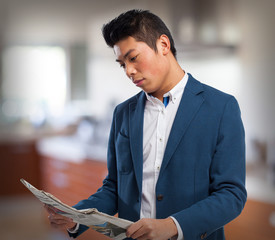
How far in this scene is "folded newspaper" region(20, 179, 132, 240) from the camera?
36.2 inches

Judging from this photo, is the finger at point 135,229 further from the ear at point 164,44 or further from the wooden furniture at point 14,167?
the wooden furniture at point 14,167

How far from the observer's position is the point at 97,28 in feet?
16.1

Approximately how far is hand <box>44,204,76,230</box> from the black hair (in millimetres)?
491

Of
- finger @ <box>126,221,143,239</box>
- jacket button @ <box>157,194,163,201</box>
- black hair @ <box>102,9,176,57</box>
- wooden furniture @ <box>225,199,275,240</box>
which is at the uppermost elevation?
black hair @ <box>102,9,176,57</box>

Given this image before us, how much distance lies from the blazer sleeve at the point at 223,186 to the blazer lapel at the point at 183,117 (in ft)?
0.27

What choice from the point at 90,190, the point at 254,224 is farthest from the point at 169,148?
the point at 90,190

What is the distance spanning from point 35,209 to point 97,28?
2291mm

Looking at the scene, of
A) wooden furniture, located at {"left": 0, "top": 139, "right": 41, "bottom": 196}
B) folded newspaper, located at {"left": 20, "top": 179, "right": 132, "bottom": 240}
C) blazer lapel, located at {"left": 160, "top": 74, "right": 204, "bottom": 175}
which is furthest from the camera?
wooden furniture, located at {"left": 0, "top": 139, "right": 41, "bottom": 196}

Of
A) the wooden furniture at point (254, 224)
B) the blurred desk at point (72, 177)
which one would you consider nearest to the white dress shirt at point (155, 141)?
the wooden furniture at point (254, 224)

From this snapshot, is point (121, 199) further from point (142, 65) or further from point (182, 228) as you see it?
point (142, 65)

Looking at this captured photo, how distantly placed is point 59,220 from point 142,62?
1.62ft

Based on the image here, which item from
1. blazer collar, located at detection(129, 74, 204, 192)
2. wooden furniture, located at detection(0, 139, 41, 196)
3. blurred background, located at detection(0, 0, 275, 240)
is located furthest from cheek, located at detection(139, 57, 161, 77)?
wooden furniture, located at detection(0, 139, 41, 196)

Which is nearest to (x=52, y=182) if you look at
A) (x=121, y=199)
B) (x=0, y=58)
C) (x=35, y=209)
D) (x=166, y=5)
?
(x=35, y=209)

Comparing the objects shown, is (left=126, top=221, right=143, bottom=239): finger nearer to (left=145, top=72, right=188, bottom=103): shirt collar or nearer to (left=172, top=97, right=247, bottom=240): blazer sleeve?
(left=172, top=97, right=247, bottom=240): blazer sleeve
